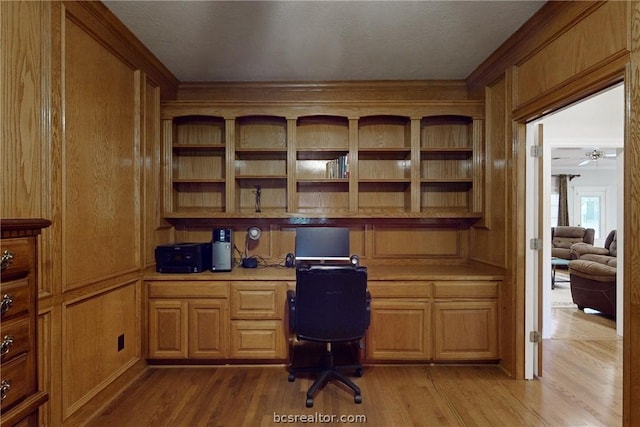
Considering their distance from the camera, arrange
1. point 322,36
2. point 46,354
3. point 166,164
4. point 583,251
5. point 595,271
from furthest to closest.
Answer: point 583,251
point 595,271
point 166,164
point 322,36
point 46,354

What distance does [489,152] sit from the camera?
3.05 metres

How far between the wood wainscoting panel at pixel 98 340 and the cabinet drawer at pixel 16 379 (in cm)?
84

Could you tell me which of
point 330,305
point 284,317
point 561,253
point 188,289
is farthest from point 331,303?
point 561,253

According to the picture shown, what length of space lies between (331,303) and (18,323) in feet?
5.34

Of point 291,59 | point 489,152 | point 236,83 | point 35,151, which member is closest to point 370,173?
point 489,152

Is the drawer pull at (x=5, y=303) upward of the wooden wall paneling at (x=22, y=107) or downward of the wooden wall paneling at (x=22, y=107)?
downward

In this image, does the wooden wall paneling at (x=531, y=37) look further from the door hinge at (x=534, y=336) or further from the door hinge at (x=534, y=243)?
the door hinge at (x=534, y=336)

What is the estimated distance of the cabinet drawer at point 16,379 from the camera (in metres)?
1.13

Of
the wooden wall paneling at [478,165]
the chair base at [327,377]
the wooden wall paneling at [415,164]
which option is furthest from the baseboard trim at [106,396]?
the wooden wall paneling at [478,165]

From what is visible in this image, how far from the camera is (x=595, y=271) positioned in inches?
166

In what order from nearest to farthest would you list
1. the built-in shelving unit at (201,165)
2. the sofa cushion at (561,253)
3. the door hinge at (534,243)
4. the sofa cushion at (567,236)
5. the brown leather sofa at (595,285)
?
the door hinge at (534,243) → the built-in shelving unit at (201,165) → the brown leather sofa at (595,285) → the sofa cushion at (561,253) → the sofa cushion at (567,236)

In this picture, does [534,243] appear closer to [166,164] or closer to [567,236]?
[166,164]

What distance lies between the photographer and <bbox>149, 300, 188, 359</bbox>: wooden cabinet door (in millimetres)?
2838

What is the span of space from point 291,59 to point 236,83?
2.54 feet
